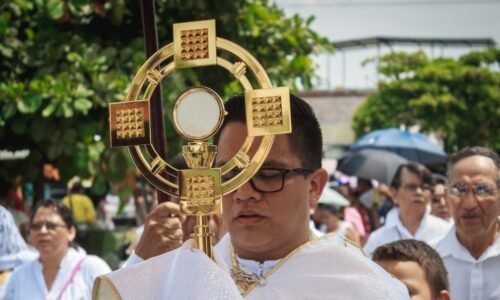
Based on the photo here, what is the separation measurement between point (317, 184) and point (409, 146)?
8981 mm

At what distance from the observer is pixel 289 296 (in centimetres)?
226

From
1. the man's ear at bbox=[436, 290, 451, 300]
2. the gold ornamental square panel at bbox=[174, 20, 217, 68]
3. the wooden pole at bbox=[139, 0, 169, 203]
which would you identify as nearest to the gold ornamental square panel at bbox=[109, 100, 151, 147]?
the gold ornamental square panel at bbox=[174, 20, 217, 68]

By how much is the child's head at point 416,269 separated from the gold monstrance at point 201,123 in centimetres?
125

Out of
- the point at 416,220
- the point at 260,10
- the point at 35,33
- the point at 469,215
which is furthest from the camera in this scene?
the point at 260,10

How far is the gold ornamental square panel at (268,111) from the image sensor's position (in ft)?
6.91

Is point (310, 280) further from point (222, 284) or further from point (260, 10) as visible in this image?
point (260, 10)

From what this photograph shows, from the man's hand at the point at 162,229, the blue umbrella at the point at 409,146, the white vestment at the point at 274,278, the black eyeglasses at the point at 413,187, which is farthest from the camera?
the blue umbrella at the point at 409,146

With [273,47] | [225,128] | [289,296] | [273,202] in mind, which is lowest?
[289,296]

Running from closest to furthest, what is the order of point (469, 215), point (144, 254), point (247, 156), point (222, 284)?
1. point (222, 284)
2. point (247, 156)
3. point (144, 254)
4. point (469, 215)

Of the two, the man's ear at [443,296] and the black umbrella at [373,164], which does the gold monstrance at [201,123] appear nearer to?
the man's ear at [443,296]

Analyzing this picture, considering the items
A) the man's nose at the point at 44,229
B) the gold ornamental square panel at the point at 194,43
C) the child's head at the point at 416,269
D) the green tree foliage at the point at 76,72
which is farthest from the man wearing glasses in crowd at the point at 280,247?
the green tree foliage at the point at 76,72

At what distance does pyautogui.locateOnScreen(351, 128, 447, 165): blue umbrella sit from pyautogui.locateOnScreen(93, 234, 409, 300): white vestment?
8744mm

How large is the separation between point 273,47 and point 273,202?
5.17 m

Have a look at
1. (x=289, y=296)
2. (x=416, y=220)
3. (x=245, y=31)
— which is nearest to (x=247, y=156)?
(x=289, y=296)
